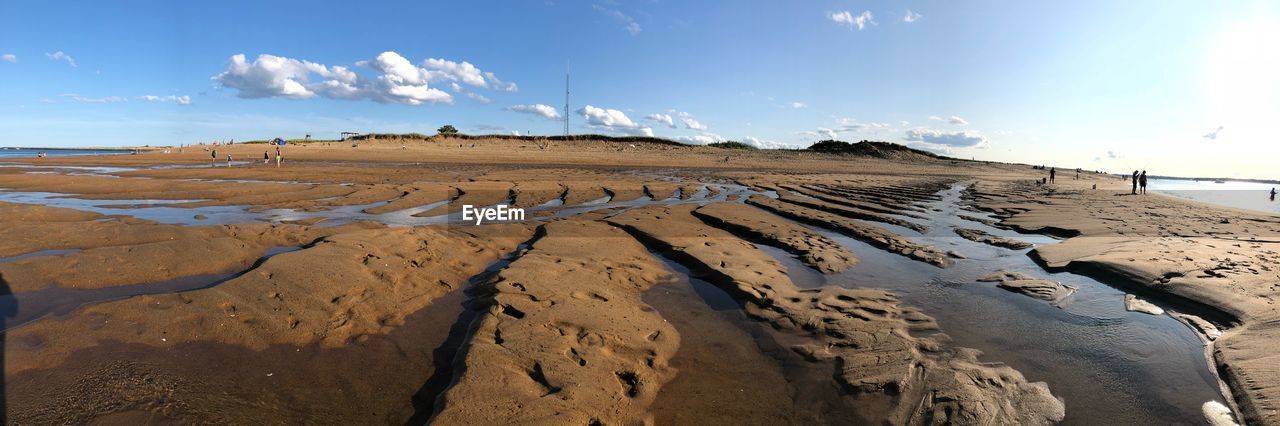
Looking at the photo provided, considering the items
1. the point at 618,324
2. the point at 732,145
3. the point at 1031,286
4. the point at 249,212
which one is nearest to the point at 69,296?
the point at 618,324

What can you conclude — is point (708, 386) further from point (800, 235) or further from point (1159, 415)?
point (800, 235)

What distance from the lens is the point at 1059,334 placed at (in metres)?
5.32

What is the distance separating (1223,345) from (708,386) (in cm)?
530

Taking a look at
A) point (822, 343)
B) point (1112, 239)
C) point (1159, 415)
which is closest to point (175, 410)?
point (822, 343)

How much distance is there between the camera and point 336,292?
5621 millimetres

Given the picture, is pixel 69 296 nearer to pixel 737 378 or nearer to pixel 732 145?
pixel 737 378

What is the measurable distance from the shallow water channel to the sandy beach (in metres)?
0.03

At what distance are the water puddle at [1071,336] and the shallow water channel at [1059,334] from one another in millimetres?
11

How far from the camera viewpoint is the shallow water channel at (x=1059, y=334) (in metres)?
3.97

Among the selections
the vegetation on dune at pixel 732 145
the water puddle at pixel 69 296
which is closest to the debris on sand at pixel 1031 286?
the water puddle at pixel 69 296

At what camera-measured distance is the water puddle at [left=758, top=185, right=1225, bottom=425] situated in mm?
3965

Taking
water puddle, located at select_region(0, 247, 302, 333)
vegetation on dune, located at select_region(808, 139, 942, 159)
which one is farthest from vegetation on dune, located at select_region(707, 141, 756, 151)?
water puddle, located at select_region(0, 247, 302, 333)

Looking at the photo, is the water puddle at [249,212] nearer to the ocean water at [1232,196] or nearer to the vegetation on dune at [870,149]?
the ocean water at [1232,196]

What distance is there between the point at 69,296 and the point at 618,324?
20.4ft
